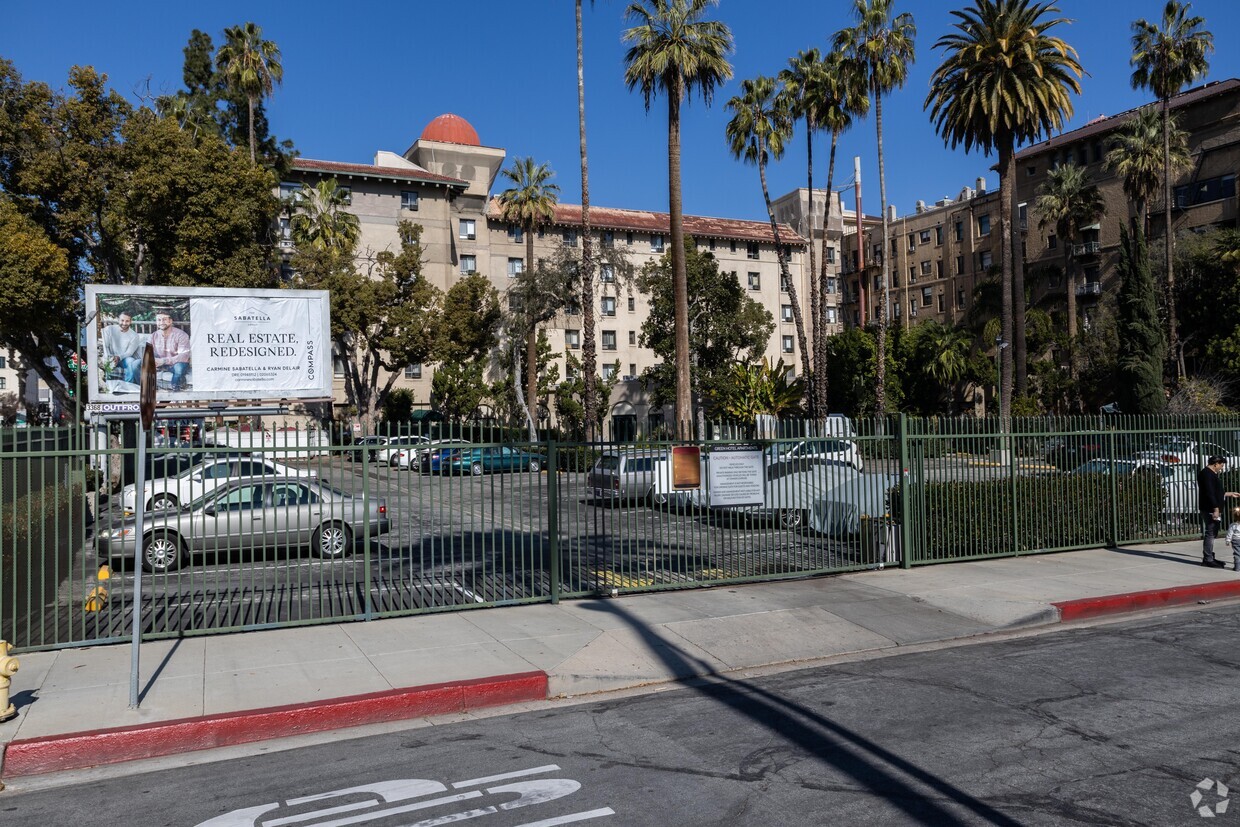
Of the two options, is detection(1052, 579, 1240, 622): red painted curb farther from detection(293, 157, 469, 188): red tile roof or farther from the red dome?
the red dome

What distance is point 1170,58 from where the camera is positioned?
4231cm

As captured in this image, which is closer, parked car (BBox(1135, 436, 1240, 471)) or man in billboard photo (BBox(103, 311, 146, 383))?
parked car (BBox(1135, 436, 1240, 471))

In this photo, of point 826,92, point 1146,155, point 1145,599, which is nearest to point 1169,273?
point 1146,155

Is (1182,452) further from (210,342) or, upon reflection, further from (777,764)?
(210,342)

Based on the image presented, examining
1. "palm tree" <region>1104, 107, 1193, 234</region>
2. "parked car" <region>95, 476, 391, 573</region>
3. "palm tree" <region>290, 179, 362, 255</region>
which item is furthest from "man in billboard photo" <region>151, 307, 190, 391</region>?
"palm tree" <region>1104, 107, 1193, 234</region>

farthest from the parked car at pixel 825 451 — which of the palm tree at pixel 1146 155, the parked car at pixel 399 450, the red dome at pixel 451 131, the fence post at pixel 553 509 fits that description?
the red dome at pixel 451 131

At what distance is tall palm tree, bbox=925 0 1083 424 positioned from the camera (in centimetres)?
3195

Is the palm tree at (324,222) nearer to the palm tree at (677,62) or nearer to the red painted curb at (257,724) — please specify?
the palm tree at (677,62)

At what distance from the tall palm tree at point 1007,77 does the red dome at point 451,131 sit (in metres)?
38.5

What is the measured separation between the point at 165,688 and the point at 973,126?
33.4 metres

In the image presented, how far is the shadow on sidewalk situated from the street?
0.02 m

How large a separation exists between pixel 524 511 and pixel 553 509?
2.17 meters

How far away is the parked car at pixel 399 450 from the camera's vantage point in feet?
33.2

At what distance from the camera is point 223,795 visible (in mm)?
5863
